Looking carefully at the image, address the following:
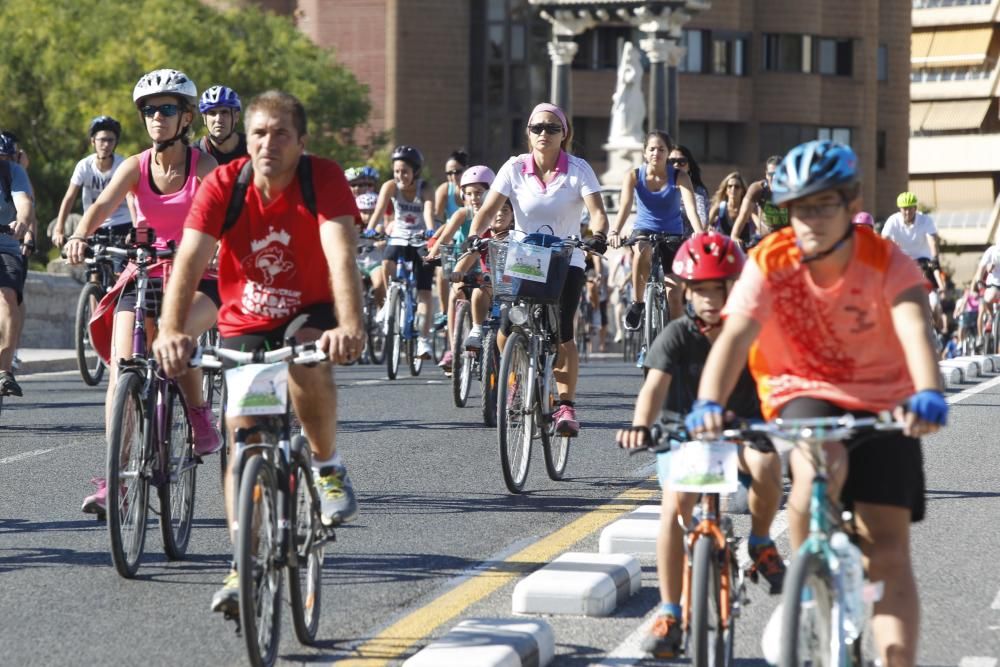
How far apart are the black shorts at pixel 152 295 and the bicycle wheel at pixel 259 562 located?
2.59 metres

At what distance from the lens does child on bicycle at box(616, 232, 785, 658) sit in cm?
647

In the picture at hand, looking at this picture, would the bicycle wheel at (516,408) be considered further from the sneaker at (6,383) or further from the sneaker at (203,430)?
the sneaker at (6,383)

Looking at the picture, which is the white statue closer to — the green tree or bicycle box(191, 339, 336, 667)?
the green tree

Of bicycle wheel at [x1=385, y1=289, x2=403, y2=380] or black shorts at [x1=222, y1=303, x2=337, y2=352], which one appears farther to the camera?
bicycle wheel at [x1=385, y1=289, x2=403, y2=380]

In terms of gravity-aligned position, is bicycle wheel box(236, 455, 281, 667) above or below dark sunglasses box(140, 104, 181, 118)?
below

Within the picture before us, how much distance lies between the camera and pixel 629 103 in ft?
173

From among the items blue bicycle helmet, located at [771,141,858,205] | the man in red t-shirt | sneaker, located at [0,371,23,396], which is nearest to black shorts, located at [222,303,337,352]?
the man in red t-shirt

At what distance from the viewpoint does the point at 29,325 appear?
78.7ft

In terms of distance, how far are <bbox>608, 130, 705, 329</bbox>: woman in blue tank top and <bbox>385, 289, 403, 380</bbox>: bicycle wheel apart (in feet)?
7.78

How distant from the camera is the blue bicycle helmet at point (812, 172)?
554 centimetres

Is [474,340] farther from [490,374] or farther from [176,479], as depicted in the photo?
[176,479]

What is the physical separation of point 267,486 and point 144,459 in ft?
6.52

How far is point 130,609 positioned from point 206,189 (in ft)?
5.26

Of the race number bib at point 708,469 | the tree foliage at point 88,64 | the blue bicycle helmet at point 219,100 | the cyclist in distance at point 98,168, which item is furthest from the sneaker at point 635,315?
the tree foliage at point 88,64
